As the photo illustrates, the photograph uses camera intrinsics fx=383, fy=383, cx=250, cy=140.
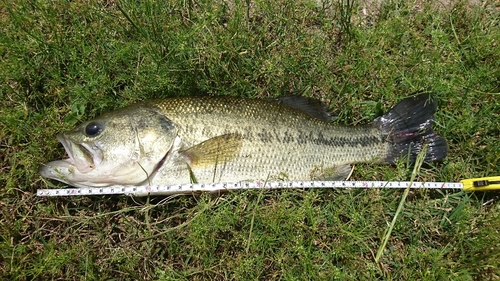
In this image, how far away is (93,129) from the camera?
10.5 ft

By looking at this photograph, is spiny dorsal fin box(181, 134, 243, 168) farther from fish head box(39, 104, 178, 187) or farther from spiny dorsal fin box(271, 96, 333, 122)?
spiny dorsal fin box(271, 96, 333, 122)

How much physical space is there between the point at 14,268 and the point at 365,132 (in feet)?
11.2

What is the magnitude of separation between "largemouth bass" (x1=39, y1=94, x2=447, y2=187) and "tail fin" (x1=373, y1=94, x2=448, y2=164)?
137mm

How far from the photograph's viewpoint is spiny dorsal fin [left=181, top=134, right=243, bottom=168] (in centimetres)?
324

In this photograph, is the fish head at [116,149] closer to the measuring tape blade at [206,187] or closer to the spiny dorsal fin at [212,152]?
the measuring tape blade at [206,187]

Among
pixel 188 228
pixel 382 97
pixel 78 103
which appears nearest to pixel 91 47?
pixel 78 103

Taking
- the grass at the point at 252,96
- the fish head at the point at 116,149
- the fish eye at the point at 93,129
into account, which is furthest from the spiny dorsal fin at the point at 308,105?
the fish eye at the point at 93,129

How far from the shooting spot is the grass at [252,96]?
3453mm

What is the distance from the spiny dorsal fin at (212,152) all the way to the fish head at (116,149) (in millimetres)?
208

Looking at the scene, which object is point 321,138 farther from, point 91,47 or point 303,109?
point 91,47

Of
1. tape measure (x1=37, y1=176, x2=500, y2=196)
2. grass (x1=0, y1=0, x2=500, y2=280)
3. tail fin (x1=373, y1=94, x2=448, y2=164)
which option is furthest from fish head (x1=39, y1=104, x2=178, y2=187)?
tail fin (x1=373, y1=94, x2=448, y2=164)

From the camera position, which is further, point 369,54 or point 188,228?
point 369,54

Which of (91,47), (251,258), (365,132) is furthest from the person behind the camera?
(91,47)

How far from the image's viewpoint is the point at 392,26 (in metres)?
4.08
